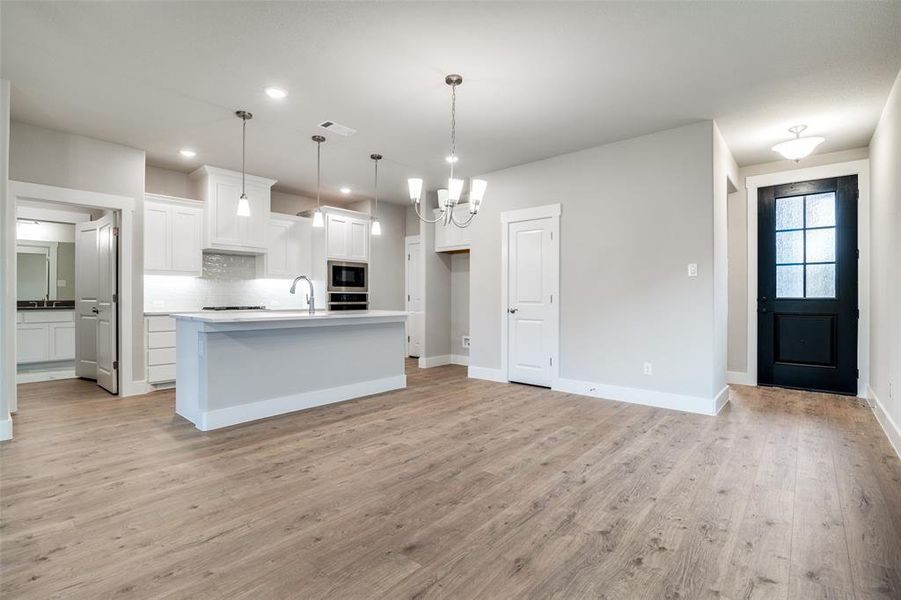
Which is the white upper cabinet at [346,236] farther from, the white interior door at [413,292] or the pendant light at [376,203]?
the white interior door at [413,292]

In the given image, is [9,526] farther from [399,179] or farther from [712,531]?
[399,179]

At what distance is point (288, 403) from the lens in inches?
158

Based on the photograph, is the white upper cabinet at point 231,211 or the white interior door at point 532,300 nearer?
the white interior door at point 532,300

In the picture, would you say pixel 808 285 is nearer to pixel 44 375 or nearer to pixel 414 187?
pixel 414 187

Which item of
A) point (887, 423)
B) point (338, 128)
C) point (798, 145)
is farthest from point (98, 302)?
point (887, 423)

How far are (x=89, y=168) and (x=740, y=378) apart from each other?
7.86 meters

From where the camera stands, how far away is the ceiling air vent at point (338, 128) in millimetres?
4148

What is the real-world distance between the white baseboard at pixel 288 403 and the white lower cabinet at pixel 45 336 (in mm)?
4072

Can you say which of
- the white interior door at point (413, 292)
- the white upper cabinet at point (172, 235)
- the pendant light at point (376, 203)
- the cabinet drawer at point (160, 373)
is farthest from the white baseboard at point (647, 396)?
the white upper cabinet at point (172, 235)

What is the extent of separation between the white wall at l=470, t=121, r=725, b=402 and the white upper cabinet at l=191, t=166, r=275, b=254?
355 cm

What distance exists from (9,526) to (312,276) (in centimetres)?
496

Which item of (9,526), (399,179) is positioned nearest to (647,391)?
(399,179)

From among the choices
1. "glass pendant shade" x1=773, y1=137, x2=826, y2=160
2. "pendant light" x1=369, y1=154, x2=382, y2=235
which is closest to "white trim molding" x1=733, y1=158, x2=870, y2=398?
"glass pendant shade" x1=773, y1=137, x2=826, y2=160

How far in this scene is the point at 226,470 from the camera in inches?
106
